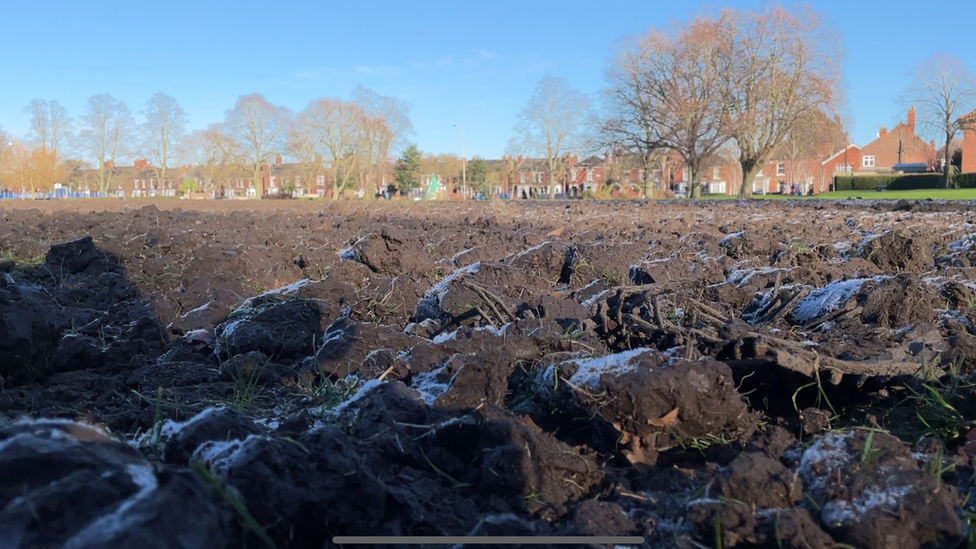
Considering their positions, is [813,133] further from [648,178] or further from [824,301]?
[824,301]

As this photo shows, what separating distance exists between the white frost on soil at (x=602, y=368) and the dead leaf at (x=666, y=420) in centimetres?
18

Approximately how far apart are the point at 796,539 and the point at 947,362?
1.60 meters

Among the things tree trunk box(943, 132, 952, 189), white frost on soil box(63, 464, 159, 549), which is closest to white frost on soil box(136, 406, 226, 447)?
white frost on soil box(63, 464, 159, 549)

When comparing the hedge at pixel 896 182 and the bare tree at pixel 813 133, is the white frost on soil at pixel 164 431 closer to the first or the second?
the bare tree at pixel 813 133

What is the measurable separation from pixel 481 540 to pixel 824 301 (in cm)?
308

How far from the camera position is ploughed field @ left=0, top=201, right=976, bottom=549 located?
1.76 m

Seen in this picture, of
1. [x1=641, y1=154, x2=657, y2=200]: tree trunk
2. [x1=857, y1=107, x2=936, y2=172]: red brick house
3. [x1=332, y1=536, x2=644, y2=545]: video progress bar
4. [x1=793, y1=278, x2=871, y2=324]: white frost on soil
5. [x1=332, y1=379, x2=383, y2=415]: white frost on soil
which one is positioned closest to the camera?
[x1=332, y1=536, x2=644, y2=545]: video progress bar

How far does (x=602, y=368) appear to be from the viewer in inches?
98.7

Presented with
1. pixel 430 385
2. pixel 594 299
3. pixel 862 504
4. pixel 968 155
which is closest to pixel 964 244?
pixel 594 299

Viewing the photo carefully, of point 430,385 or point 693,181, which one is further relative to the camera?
point 693,181

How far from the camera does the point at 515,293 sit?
4.67 metres

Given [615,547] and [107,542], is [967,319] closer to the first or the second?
[615,547]

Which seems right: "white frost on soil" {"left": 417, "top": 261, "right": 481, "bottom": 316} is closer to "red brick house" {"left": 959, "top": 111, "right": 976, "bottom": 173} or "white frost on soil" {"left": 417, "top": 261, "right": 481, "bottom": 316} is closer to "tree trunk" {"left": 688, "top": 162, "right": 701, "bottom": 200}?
"tree trunk" {"left": 688, "top": 162, "right": 701, "bottom": 200}

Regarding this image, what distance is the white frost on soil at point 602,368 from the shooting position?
2.45 metres
